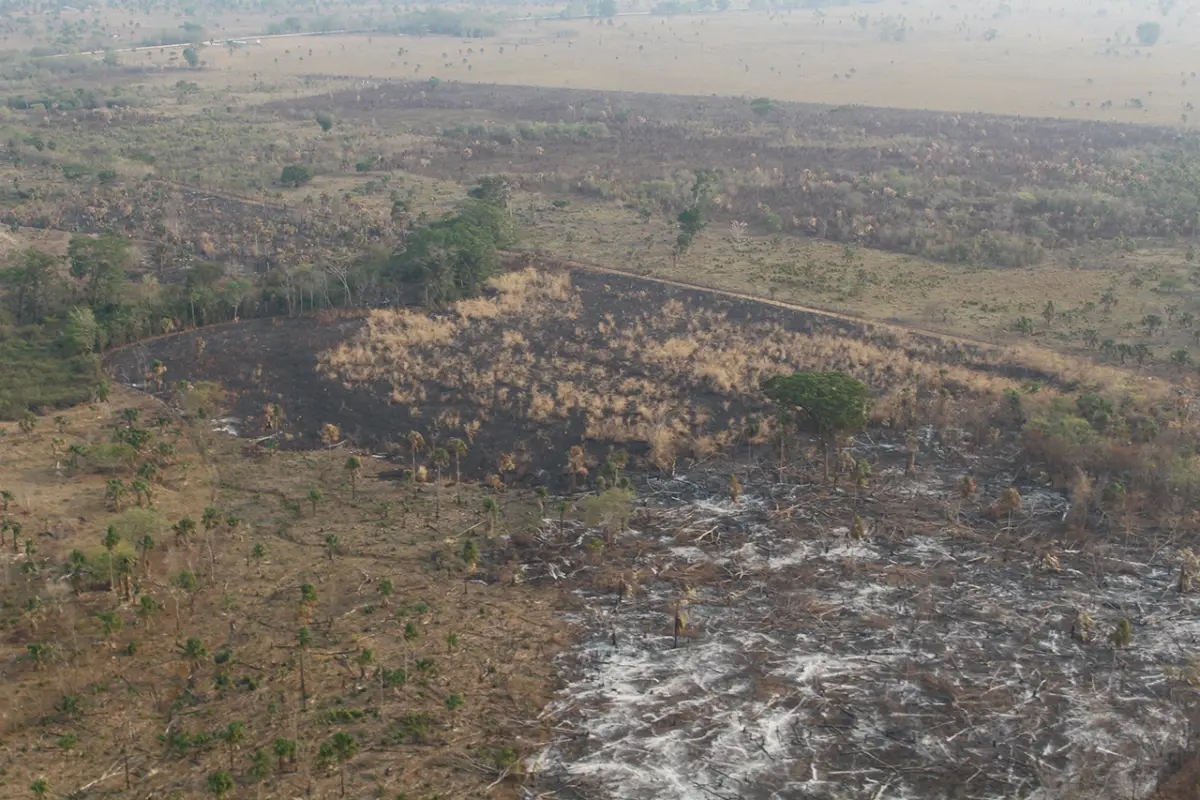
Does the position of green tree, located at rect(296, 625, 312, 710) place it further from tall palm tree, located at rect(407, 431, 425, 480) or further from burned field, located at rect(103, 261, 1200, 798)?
tall palm tree, located at rect(407, 431, 425, 480)

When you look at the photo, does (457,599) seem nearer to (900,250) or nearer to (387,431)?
(387,431)

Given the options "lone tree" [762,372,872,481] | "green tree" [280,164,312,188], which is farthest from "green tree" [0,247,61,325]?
"lone tree" [762,372,872,481]

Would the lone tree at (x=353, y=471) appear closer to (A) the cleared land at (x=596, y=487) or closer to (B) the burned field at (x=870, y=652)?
(A) the cleared land at (x=596, y=487)

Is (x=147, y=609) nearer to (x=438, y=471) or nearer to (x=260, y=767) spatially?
(x=260, y=767)

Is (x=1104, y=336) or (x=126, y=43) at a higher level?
(x=126, y=43)

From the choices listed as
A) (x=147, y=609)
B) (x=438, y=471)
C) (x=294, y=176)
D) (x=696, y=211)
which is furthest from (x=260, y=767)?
(x=294, y=176)

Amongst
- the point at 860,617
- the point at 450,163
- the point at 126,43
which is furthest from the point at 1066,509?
the point at 126,43
